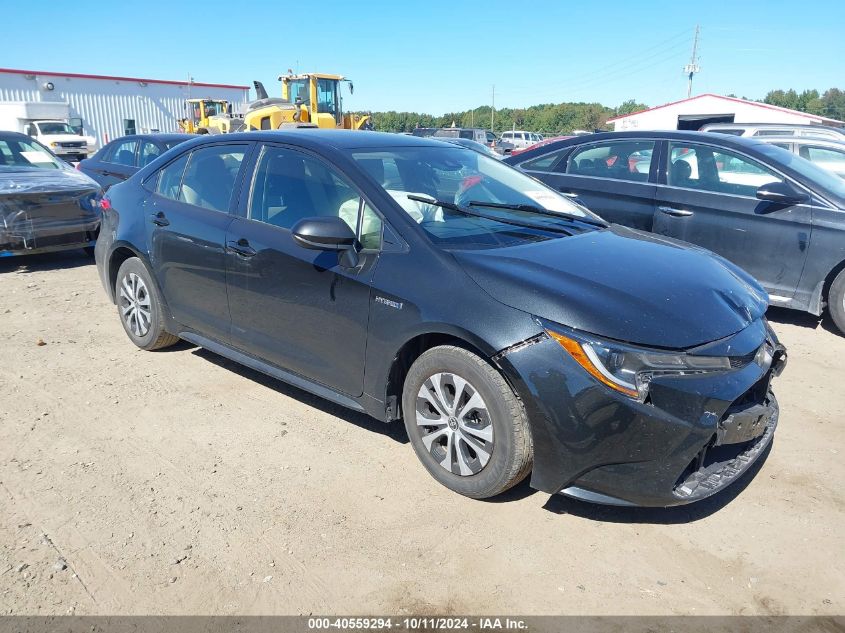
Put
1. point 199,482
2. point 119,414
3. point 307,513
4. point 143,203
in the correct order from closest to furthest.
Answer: point 307,513
point 199,482
point 119,414
point 143,203

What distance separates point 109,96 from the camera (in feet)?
145

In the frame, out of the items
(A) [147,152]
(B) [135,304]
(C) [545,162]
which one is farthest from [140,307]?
(A) [147,152]

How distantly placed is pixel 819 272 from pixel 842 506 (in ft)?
10.2

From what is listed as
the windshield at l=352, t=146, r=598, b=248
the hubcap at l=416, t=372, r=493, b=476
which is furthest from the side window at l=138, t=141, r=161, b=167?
the hubcap at l=416, t=372, r=493, b=476

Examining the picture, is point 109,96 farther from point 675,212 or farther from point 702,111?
point 675,212

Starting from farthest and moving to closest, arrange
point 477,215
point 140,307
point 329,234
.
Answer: point 140,307 < point 477,215 < point 329,234

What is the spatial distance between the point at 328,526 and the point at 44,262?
7.38 metres

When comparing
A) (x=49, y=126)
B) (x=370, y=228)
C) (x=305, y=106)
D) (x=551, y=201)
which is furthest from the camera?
(x=49, y=126)

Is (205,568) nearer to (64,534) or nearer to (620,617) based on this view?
(64,534)

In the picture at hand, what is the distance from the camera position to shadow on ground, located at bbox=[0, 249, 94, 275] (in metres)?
8.17

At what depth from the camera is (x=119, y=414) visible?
13.4 feet

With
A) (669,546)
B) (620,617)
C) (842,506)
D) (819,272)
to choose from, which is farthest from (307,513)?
(819,272)

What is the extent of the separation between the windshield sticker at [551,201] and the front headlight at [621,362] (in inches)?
61.6

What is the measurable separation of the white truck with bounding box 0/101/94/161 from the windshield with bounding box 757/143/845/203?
1132 inches
